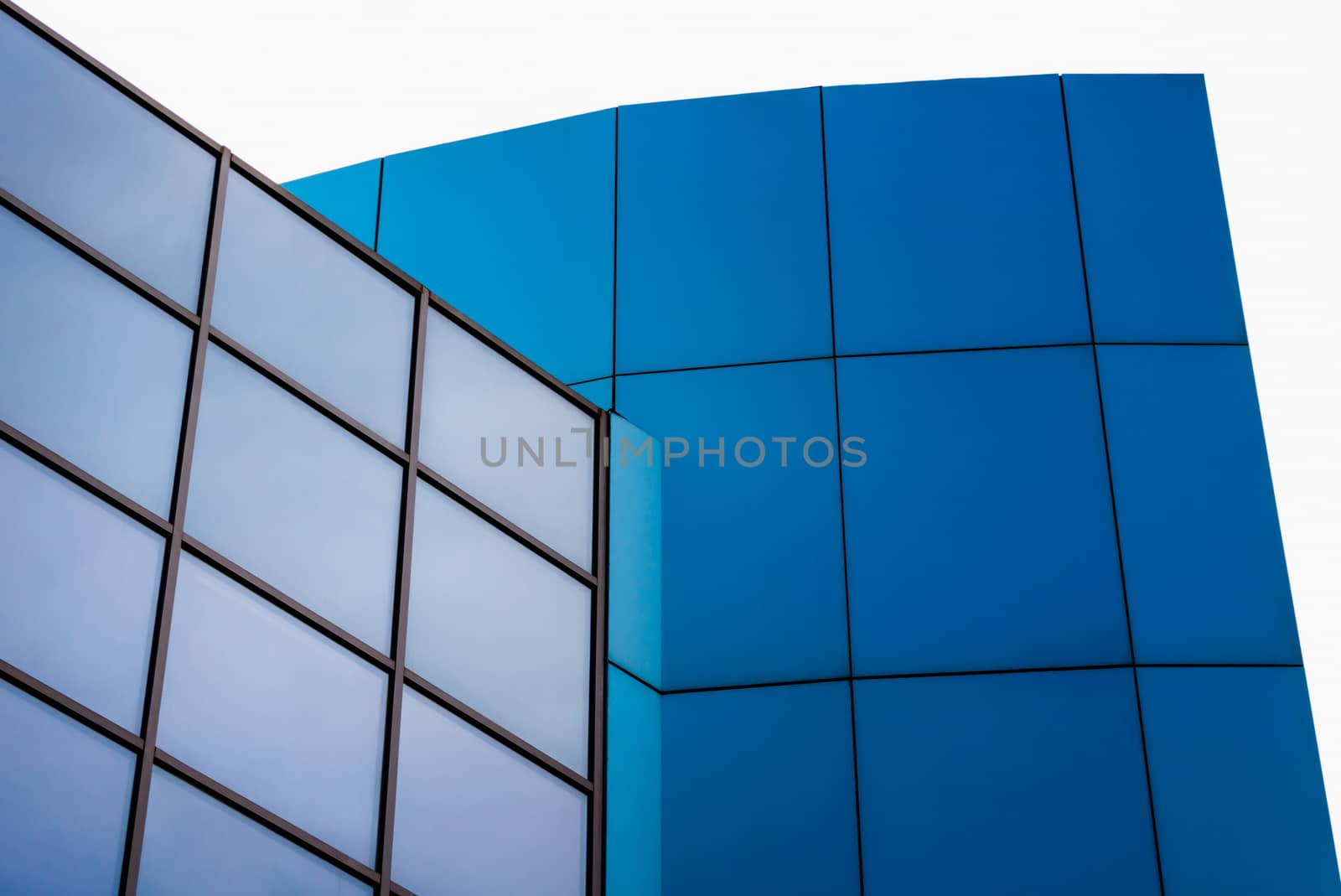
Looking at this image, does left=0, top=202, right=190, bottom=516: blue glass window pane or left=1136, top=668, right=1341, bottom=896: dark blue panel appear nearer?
left=0, top=202, right=190, bottom=516: blue glass window pane

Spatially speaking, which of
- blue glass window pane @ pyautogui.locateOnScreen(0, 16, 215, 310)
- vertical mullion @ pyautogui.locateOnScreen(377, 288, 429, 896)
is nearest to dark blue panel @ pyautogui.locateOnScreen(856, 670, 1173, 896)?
vertical mullion @ pyautogui.locateOnScreen(377, 288, 429, 896)

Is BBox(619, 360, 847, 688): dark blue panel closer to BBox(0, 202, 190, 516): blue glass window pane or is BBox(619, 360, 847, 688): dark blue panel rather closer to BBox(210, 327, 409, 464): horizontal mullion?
BBox(210, 327, 409, 464): horizontal mullion

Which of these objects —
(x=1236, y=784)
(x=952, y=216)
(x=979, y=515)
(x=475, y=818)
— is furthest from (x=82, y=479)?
(x=1236, y=784)

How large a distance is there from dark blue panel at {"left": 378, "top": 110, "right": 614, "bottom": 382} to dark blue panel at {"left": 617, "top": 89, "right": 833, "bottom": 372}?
0.35 metres

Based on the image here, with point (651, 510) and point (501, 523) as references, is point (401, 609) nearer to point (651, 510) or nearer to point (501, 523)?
point (501, 523)

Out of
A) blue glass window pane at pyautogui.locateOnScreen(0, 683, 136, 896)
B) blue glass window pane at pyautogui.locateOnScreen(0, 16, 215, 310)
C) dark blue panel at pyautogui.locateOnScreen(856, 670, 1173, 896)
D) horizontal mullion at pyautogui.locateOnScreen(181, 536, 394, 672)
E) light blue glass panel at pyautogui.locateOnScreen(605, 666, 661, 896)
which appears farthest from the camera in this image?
dark blue panel at pyautogui.locateOnScreen(856, 670, 1173, 896)

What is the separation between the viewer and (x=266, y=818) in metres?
10.4

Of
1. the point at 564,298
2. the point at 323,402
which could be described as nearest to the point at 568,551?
the point at 323,402

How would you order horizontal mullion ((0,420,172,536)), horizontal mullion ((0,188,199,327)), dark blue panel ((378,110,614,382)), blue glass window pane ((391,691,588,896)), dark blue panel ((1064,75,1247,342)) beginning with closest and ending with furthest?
1. horizontal mullion ((0,420,172,536))
2. horizontal mullion ((0,188,199,327))
3. blue glass window pane ((391,691,588,896))
4. dark blue panel ((1064,75,1247,342))
5. dark blue panel ((378,110,614,382))

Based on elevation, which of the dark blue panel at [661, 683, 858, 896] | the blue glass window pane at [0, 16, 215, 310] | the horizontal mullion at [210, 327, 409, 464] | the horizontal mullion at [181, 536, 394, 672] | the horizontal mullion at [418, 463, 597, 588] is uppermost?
the blue glass window pane at [0, 16, 215, 310]

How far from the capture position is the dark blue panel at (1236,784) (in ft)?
43.8

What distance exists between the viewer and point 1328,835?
13.4m

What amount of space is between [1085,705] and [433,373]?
7.43 meters

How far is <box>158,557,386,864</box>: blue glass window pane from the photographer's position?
1035 cm
